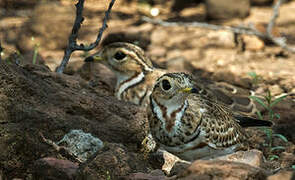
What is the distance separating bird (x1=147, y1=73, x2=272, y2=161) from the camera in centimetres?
399

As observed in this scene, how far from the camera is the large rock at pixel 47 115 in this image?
3.68 meters

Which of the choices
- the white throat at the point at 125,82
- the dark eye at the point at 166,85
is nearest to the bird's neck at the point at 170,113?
the dark eye at the point at 166,85

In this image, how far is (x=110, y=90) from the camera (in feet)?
21.0

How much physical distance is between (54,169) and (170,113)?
113 cm

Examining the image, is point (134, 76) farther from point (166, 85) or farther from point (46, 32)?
point (46, 32)

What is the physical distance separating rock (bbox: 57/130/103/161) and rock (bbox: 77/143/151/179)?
488 millimetres

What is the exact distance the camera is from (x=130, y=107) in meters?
4.69

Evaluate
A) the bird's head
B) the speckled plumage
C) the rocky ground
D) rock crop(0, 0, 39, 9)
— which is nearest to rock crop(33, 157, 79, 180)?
the rocky ground

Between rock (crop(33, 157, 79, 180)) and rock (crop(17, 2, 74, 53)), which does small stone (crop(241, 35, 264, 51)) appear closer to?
rock (crop(17, 2, 74, 53))

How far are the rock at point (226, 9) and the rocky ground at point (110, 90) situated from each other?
23cm

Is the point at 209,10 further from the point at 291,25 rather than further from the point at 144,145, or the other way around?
the point at 144,145

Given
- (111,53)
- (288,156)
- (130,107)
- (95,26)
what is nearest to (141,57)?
(111,53)

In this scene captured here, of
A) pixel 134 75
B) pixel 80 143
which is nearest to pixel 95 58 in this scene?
pixel 134 75

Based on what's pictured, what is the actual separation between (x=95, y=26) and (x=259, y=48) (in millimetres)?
3222
